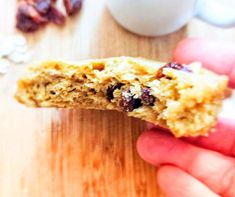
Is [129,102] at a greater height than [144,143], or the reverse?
[129,102]

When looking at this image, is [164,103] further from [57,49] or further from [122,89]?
[57,49]

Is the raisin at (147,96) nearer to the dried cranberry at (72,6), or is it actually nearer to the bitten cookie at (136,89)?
the bitten cookie at (136,89)

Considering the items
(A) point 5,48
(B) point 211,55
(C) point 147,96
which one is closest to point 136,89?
(C) point 147,96

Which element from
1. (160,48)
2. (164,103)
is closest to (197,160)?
(164,103)

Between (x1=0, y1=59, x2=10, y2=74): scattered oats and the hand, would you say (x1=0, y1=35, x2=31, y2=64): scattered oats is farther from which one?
the hand

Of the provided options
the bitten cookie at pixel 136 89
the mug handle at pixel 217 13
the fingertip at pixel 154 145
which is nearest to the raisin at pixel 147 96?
the bitten cookie at pixel 136 89

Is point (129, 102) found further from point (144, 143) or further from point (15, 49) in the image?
point (15, 49)

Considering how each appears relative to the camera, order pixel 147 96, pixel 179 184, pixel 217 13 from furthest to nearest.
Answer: pixel 217 13 → pixel 179 184 → pixel 147 96

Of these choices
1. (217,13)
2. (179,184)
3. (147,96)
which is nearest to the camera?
(147,96)
